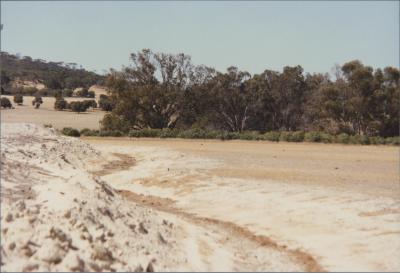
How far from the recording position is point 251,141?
30.7 metres

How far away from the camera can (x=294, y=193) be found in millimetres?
13609

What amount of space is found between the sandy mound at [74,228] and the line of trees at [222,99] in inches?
1037

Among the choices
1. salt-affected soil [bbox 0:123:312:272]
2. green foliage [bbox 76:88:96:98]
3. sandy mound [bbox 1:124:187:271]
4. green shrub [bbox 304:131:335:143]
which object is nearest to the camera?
sandy mound [bbox 1:124:187:271]

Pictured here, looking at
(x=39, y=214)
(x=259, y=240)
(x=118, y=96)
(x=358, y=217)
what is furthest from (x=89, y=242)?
(x=118, y=96)

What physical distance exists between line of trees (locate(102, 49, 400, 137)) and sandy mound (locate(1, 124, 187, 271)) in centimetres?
2635

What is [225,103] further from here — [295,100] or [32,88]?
[32,88]

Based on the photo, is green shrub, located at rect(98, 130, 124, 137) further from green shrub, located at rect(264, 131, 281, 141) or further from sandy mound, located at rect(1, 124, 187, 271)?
sandy mound, located at rect(1, 124, 187, 271)

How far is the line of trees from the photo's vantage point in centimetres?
3719

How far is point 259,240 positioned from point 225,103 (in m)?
34.2

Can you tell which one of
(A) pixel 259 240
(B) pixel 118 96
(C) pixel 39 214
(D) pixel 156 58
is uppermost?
(D) pixel 156 58

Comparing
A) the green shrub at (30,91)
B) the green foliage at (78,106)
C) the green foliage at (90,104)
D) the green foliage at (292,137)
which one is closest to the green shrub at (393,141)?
the green foliage at (292,137)

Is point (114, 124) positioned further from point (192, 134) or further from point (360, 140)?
point (360, 140)

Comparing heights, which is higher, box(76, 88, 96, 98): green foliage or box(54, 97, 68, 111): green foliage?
box(76, 88, 96, 98): green foliage

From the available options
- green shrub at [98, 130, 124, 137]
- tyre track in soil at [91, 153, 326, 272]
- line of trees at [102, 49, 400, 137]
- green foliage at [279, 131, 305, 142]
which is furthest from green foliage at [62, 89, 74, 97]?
tyre track in soil at [91, 153, 326, 272]
